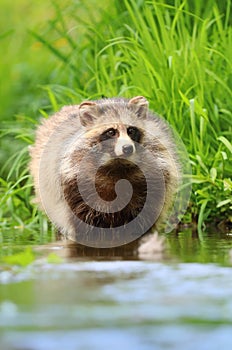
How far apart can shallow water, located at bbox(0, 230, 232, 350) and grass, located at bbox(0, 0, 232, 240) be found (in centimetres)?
168

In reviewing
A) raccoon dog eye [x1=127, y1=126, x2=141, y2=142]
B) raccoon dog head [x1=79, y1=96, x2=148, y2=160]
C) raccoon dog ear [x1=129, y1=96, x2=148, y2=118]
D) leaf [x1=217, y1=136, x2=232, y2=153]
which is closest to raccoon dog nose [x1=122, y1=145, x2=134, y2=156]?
raccoon dog head [x1=79, y1=96, x2=148, y2=160]

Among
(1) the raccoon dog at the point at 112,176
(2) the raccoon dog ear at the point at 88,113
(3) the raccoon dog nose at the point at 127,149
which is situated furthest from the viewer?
(2) the raccoon dog ear at the point at 88,113

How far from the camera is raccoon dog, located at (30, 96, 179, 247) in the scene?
591 centimetres

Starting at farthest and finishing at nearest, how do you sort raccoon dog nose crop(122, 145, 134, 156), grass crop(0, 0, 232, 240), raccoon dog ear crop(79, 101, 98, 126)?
grass crop(0, 0, 232, 240) → raccoon dog ear crop(79, 101, 98, 126) → raccoon dog nose crop(122, 145, 134, 156)

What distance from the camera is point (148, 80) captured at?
715 cm

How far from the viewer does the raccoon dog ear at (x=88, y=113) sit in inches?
241

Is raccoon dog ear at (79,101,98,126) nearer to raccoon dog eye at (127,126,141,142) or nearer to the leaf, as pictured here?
raccoon dog eye at (127,126,141,142)

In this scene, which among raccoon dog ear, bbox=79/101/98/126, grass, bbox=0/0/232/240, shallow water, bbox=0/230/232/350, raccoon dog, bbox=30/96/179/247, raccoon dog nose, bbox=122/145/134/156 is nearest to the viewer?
shallow water, bbox=0/230/232/350

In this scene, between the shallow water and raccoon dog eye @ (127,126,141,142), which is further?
raccoon dog eye @ (127,126,141,142)

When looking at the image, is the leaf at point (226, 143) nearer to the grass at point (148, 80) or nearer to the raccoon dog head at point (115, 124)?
the grass at point (148, 80)

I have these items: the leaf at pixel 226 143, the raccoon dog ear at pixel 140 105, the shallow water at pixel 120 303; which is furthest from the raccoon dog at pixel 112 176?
the shallow water at pixel 120 303

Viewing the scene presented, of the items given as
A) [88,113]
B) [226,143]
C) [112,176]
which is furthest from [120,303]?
[226,143]

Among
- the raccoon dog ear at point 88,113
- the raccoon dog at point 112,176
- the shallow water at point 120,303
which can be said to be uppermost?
the raccoon dog ear at point 88,113

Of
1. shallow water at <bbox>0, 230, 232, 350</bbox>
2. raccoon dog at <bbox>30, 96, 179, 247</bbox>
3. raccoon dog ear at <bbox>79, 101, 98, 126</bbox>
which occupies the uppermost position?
raccoon dog ear at <bbox>79, 101, 98, 126</bbox>
